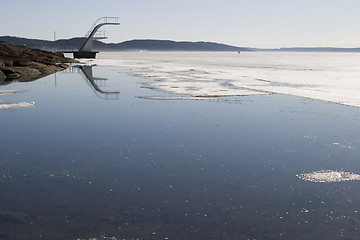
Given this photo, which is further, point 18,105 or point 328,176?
point 18,105

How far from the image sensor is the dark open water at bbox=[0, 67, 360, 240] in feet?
15.6

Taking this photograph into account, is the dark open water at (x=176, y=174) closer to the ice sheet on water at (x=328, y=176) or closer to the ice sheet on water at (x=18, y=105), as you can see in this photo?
the ice sheet on water at (x=328, y=176)

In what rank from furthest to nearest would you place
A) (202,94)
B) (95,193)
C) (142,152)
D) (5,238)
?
(202,94) < (142,152) < (95,193) < (5,238)

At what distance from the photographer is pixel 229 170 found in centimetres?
694

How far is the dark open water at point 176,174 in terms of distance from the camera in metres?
4.77

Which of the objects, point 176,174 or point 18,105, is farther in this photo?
point 18,105

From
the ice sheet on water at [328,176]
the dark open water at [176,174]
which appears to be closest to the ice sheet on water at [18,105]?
the dark open water at [176,174]

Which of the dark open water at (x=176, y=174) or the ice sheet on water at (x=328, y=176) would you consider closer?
the dark open water at (x=176, y=174)

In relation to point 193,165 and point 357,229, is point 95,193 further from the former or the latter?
point 357,229

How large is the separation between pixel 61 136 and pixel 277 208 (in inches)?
219

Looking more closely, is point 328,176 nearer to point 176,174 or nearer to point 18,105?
point 176,174

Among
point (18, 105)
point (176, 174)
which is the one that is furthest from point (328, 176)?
point (18, 105)

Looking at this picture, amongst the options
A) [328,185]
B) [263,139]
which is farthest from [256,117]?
[328,185]

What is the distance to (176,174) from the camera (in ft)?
21.9
